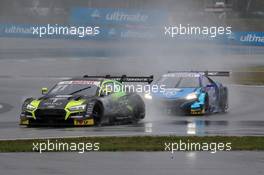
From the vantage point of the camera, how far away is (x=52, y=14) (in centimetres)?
5019

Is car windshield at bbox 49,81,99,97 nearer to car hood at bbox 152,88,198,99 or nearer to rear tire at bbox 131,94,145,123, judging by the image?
rear tire at bbox 131,94,145,123

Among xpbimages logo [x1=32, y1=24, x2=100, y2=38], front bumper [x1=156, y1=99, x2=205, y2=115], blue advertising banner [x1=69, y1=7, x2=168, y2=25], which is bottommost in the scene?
front bumper [x1=156, y1=99, x2=205, y2=115]

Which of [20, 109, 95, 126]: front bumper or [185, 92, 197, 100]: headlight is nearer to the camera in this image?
[20, 109, 95, 126]: front bumper

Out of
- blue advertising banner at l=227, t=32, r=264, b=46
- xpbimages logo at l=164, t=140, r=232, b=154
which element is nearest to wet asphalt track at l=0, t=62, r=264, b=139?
xpbimages logo at l=164, t=140, r=232, b=154

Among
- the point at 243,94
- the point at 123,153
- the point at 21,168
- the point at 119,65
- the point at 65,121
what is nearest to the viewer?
the point at 21,168

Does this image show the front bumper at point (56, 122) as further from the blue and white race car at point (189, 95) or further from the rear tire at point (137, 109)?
the blue and white race car at point (189, 95)

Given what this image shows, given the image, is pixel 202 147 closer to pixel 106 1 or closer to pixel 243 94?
pixel 243 94

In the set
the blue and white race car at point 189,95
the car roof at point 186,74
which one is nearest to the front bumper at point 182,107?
the blue and white race car at point 189,95

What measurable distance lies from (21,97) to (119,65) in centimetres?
1702

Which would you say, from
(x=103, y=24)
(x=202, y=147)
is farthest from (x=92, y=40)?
(x=202, y=147)

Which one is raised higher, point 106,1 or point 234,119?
point 106,1

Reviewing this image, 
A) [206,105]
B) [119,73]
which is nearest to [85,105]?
[206,105]

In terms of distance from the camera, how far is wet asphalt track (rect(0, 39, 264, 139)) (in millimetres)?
18203

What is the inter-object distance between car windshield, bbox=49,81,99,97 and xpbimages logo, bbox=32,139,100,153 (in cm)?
470
